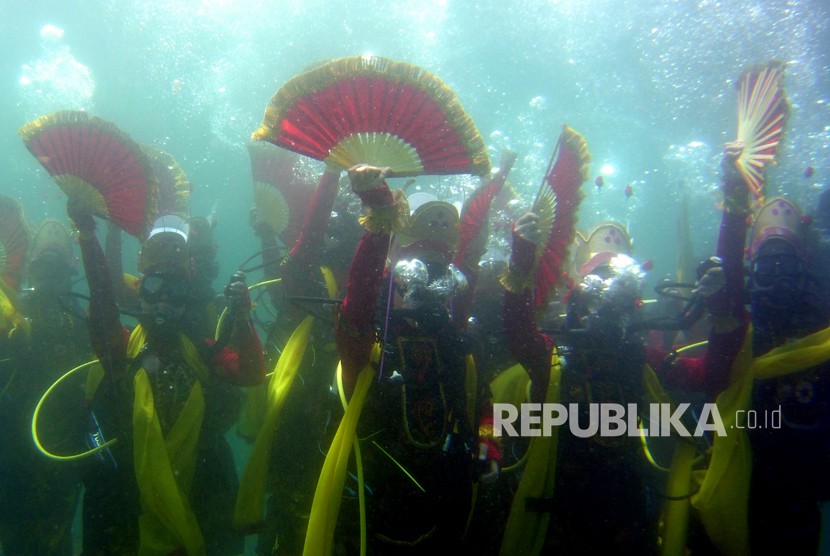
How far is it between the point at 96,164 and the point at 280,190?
445 cm

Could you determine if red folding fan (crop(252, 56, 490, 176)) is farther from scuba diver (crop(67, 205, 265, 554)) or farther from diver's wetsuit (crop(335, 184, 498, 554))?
scuba diver (crop(67, 205, 265, 554))

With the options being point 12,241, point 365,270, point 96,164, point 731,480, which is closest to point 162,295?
point 96,164

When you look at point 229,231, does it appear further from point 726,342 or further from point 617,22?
point 726,342

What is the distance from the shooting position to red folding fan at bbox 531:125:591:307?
3584mm

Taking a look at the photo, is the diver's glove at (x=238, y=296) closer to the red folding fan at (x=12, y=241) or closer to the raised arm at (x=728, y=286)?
the raised arm at (x=728, y=286)

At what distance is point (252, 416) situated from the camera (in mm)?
5742

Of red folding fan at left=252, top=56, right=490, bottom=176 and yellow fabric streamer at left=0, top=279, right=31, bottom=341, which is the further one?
yellow fabric streamer at left=0, top=279, right=31, bottom=341

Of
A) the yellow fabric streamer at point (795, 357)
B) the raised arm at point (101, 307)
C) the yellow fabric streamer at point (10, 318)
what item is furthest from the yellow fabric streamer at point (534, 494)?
the yellow fabric streamer at point (10, 318)

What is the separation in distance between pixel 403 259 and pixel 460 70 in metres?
18.1

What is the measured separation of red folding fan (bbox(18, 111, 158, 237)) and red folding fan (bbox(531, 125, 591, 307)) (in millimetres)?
3793

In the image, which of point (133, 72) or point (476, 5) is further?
point (133, 72)

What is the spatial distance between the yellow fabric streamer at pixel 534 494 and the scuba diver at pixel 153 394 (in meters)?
3.18

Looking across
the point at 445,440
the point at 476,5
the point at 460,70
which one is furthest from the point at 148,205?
the point at 460,70

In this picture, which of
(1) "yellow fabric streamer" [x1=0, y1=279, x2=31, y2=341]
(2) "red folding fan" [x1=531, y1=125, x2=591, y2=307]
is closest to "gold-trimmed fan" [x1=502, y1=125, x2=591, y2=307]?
(2) "red folding fan" [x1=531, y1=125, x2=591, y2=307]
